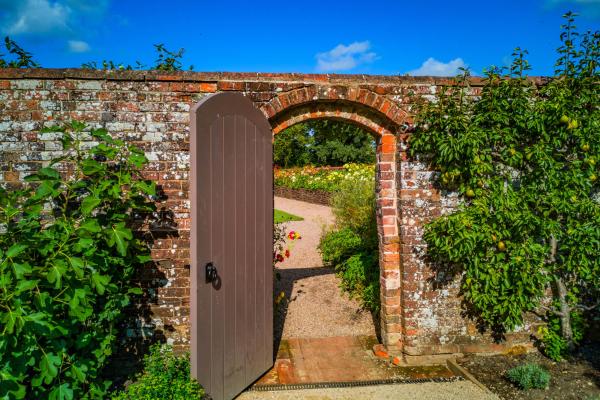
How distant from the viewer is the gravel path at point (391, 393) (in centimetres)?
346

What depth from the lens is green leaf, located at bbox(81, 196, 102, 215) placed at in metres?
2.97

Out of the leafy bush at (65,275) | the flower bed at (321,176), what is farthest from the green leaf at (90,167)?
the flower bed at (321,176)

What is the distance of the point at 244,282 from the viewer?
136 inches

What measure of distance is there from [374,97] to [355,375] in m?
2.72

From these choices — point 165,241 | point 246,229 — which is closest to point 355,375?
point 246,229

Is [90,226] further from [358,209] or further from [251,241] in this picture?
[358,209]

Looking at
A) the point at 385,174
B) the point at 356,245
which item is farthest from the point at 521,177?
the point at 356,245

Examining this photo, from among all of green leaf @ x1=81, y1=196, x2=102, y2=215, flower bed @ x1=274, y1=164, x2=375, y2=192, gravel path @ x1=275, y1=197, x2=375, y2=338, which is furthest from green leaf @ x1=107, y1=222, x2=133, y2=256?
flower bed @ x1=274, y1=164, x2=375, y2=192

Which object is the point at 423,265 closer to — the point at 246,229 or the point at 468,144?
the point at 468,144

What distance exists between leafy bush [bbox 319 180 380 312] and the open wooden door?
7.19ft

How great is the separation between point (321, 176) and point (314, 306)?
43.2 ft

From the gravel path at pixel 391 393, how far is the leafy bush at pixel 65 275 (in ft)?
4.47

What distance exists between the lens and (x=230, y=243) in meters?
3.24

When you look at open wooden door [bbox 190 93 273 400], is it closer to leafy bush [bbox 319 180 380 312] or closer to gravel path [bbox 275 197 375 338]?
gravel path [bbox 275 197 375 338]
